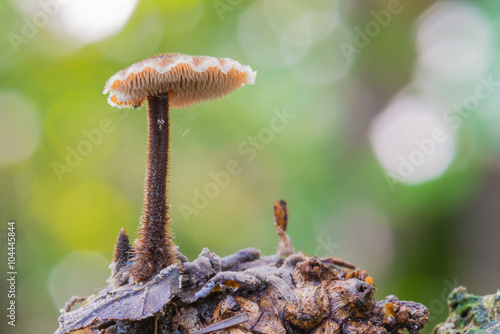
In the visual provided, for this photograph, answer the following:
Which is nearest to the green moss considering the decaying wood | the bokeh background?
the decaying wood

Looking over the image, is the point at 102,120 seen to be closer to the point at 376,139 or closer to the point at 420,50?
the point at 376,139

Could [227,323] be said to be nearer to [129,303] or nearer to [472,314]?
[129,303]


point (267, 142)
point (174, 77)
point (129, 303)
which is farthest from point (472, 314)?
point (267, 142)

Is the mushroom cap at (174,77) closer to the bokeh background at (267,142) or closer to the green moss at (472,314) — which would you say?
the green moss at (472,314)

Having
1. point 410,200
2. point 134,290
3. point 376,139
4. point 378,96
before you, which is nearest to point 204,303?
point 134,290

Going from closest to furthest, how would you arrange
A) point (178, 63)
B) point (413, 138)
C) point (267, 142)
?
point (178, 63)
point (413, 138)
point (267, 142)

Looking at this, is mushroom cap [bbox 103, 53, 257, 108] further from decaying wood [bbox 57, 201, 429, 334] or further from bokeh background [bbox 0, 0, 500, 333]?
bokeh background [bbox 0, 0, 500, 333]

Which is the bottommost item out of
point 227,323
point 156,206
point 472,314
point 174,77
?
point 227,323
